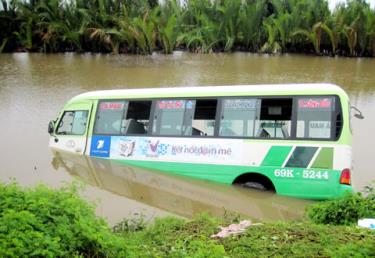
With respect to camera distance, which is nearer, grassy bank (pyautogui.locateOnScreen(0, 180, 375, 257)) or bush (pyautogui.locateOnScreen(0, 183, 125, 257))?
bush (pyautogui.locateOnScreen(0, 183, 125, 257))

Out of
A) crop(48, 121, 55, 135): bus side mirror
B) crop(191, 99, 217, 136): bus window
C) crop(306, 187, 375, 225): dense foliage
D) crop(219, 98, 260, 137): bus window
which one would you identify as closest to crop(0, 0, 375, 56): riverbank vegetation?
crop(48, 121, 55, 135): bus side mirror

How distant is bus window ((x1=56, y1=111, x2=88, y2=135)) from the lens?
40.4 ft

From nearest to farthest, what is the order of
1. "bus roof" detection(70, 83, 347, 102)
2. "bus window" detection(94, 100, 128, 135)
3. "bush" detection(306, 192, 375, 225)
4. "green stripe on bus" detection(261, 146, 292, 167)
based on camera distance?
"bush" detection(306, 192, 375, 225)
"bus roof" detection(70, 83, 347, 102)
"green stripe on bus" detection(261, 146, 292, 167)
"bus window" detection(94, 100, 128, 135)

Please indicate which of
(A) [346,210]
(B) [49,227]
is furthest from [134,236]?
(A) [346,210]

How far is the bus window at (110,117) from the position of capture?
11680 mm

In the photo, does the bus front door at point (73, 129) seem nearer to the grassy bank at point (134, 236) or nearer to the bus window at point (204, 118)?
the bus window at point (204, 118)

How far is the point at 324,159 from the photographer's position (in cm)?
951

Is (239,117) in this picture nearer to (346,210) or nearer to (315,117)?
(315,117)

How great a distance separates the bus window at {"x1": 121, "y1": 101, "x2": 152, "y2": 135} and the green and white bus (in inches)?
0.9

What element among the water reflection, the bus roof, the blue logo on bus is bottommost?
the water reflection

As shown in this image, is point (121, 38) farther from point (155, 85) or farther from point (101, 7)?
point (155, 85)

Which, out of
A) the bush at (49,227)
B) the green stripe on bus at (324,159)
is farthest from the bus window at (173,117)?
the bush at (49,227)

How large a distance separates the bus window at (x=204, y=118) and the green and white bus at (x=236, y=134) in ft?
0.07

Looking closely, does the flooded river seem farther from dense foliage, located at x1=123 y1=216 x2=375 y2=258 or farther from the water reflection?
dense foliage, located at x1=123 y1=216 x2=375 y2=258
